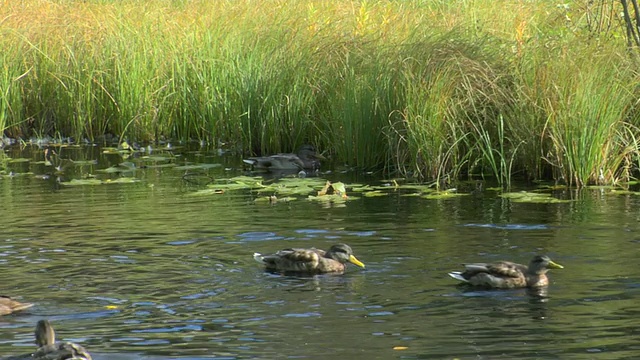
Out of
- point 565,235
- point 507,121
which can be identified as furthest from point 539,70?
point 565,235

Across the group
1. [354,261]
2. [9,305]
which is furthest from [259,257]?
[9,305]

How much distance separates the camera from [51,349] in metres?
6.85

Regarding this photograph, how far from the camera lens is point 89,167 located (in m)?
16.8

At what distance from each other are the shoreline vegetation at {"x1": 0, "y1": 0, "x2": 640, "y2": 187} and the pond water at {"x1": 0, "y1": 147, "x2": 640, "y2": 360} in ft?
3.01

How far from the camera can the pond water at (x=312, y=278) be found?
7.53 metres

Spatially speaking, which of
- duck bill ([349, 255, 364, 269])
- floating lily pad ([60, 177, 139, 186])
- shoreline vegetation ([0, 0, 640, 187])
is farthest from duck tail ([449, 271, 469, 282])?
floating lily pad ([60, 177, 139, 186])

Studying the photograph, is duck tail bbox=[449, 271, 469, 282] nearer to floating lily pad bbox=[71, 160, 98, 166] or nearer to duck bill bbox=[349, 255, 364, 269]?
duck bill bbox=[349, 255, 364, 269]

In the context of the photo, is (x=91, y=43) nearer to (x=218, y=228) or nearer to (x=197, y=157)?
(x=197, y=157)

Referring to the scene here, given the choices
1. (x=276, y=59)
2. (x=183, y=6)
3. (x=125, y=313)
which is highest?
(x=183, y=6)

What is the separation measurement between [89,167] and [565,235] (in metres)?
7.91

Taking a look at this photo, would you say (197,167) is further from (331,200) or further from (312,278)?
(312,278)

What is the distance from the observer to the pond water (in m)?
7.53

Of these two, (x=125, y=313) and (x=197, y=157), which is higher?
(x=197, y=157)

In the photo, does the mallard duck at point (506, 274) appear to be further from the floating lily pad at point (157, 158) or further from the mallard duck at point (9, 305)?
the floating lily pad at point (157, 158)
